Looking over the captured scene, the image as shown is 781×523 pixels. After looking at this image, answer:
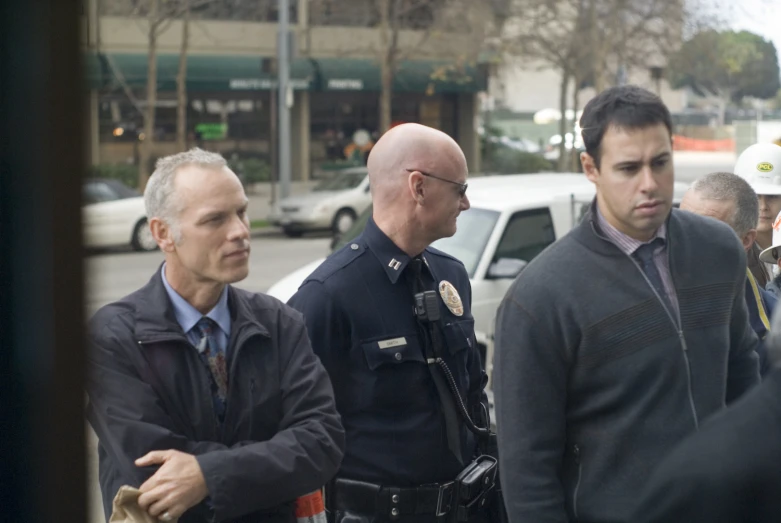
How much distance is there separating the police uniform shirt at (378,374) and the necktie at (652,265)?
2.83 feet

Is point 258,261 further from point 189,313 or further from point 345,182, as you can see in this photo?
point 189,313

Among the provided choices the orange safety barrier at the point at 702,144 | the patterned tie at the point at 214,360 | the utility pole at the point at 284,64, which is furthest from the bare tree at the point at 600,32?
the orange safety barrier at the point at 702,144

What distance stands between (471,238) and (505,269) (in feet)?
1.37

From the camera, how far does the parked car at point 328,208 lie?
23969mm

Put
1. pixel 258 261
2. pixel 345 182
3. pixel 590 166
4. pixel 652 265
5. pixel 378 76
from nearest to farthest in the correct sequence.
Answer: pixel 652 265 < pixel 590 166 < pixel 258 261 < pixel 345 182 < pixel 378 76

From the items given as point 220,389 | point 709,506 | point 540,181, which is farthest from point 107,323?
point 540,181

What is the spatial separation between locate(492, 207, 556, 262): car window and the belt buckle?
4.90m

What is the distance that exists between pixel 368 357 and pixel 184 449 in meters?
0.83

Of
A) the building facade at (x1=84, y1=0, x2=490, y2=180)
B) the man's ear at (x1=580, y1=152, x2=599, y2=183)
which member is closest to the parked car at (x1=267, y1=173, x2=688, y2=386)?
the man's ear at (x1=580, y1=152, x2=599, y2=183)

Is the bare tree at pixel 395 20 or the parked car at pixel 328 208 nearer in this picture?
the parked car at pixel 328 208

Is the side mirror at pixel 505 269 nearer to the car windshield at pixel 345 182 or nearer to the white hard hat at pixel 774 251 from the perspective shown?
the white hard hat at pixel 774 251

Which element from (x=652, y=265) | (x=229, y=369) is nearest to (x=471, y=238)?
(x=652, y=265)

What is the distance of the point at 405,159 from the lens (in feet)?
11.8

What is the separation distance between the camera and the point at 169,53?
34.8 m
